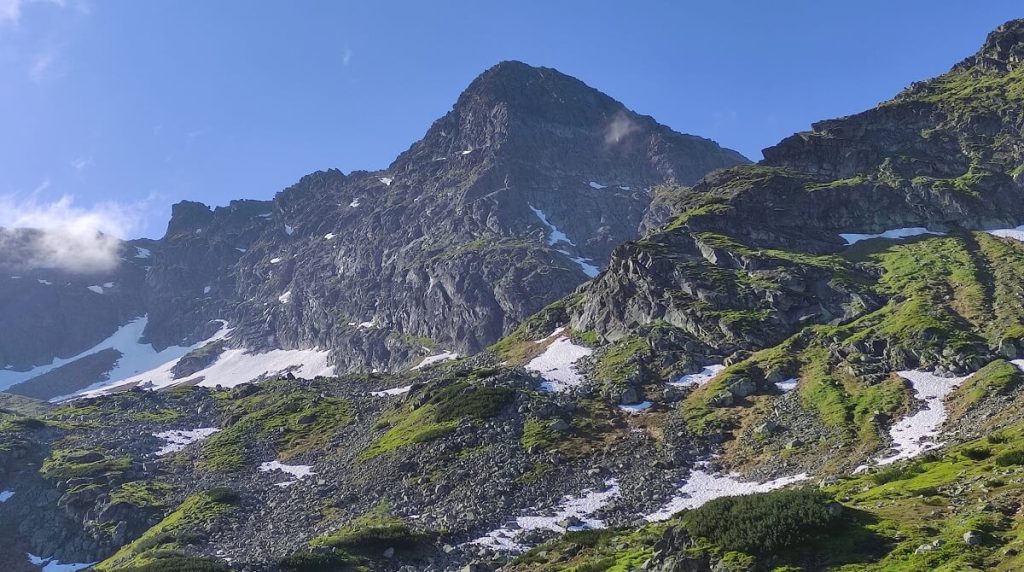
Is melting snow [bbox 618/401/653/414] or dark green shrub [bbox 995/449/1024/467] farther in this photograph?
melting snow [bbox 618/401/653/414]

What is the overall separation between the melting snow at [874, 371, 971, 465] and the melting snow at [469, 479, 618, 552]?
24.7 metres

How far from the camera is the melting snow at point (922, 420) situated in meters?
63.2

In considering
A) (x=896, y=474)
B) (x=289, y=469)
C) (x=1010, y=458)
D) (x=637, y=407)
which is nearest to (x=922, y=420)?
(x=896, y=474)

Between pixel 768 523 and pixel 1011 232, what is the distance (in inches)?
5496

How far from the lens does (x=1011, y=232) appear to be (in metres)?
140

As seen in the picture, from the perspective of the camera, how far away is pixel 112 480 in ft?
324

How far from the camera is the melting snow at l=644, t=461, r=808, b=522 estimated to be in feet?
204

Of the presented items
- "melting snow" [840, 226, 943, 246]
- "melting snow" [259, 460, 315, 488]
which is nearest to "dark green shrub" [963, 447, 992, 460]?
"melting snow" [259, 460, 315, 488]

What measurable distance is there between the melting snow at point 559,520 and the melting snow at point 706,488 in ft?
17.9

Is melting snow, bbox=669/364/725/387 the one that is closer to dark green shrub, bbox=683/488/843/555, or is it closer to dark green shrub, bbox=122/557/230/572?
dark green shrub, bbox=683/488/843/555

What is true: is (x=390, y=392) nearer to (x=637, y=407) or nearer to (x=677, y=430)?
(x=637, y=407)

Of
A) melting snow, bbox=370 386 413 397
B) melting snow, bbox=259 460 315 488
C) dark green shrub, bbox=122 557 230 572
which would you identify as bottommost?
dark green shrub, bbox=122 557 230 572

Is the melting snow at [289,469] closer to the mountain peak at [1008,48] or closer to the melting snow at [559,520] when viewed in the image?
the melting snow at [559,520]

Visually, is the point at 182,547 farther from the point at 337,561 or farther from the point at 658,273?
the point at 658,273
